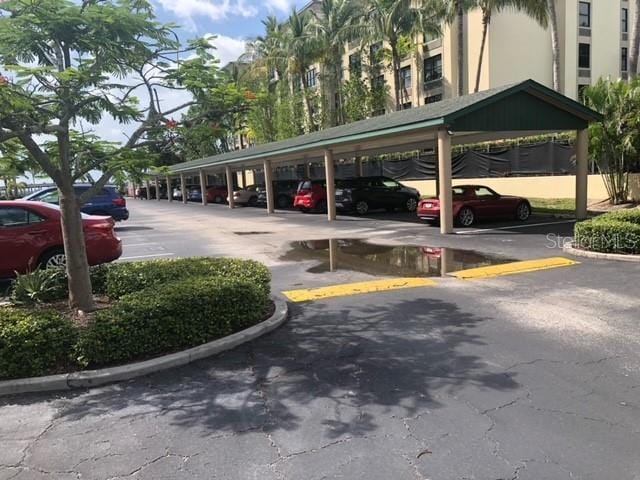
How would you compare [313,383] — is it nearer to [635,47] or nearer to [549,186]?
[549,186]

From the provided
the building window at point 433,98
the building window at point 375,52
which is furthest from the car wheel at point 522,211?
the building window at point 375,52

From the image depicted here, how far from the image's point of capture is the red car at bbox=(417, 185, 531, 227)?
53.6 ft

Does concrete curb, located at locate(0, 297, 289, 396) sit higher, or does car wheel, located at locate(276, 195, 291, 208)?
car wheel, located at locate(276, 195, 291, 208)

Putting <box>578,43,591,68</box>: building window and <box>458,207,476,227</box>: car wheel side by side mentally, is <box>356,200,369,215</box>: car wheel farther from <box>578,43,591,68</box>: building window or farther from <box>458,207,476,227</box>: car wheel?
<box>578,43,591,68</box>: building window

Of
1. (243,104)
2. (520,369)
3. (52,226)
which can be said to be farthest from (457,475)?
(52,226)

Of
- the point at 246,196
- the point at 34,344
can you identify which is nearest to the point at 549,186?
the point at 246,196

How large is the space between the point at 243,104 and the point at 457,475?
189 inches

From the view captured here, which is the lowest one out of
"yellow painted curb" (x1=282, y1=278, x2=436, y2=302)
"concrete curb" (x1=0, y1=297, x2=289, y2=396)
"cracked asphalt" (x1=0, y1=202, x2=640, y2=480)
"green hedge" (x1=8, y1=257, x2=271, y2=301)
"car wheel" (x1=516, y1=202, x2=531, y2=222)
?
"cracked asphalt" (x1=0, y1=202, x2=640, y2=480)

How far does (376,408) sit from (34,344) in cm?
321

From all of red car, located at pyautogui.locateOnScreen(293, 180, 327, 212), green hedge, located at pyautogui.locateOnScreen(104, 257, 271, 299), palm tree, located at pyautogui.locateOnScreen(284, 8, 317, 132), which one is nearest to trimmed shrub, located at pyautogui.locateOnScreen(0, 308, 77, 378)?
green hedge, located at pyautogui.locateOnScreen(104, 257, 271, 299)

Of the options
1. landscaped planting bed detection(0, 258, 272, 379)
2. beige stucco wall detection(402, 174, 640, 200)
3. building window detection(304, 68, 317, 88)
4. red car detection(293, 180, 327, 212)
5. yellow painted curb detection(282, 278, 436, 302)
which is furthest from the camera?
building window detection(304, 68, 317, 88)

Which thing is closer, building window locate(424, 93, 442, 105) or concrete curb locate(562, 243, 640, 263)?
concrete curb locate(562, 243, 640, 263)

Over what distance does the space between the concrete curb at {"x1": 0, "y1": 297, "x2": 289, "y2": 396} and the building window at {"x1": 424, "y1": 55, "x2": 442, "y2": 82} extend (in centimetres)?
3729

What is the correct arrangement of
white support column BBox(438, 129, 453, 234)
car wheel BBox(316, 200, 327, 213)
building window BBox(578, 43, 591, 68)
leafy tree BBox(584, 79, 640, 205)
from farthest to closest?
1. building window BBox(578, 43, 591, 68)
2. car wheel BBox(316, 200, 327, 213)
3. leafy tree BBox(584, 79, 640, 205)
4. white support column BBox(438, 129, 453, 234)
